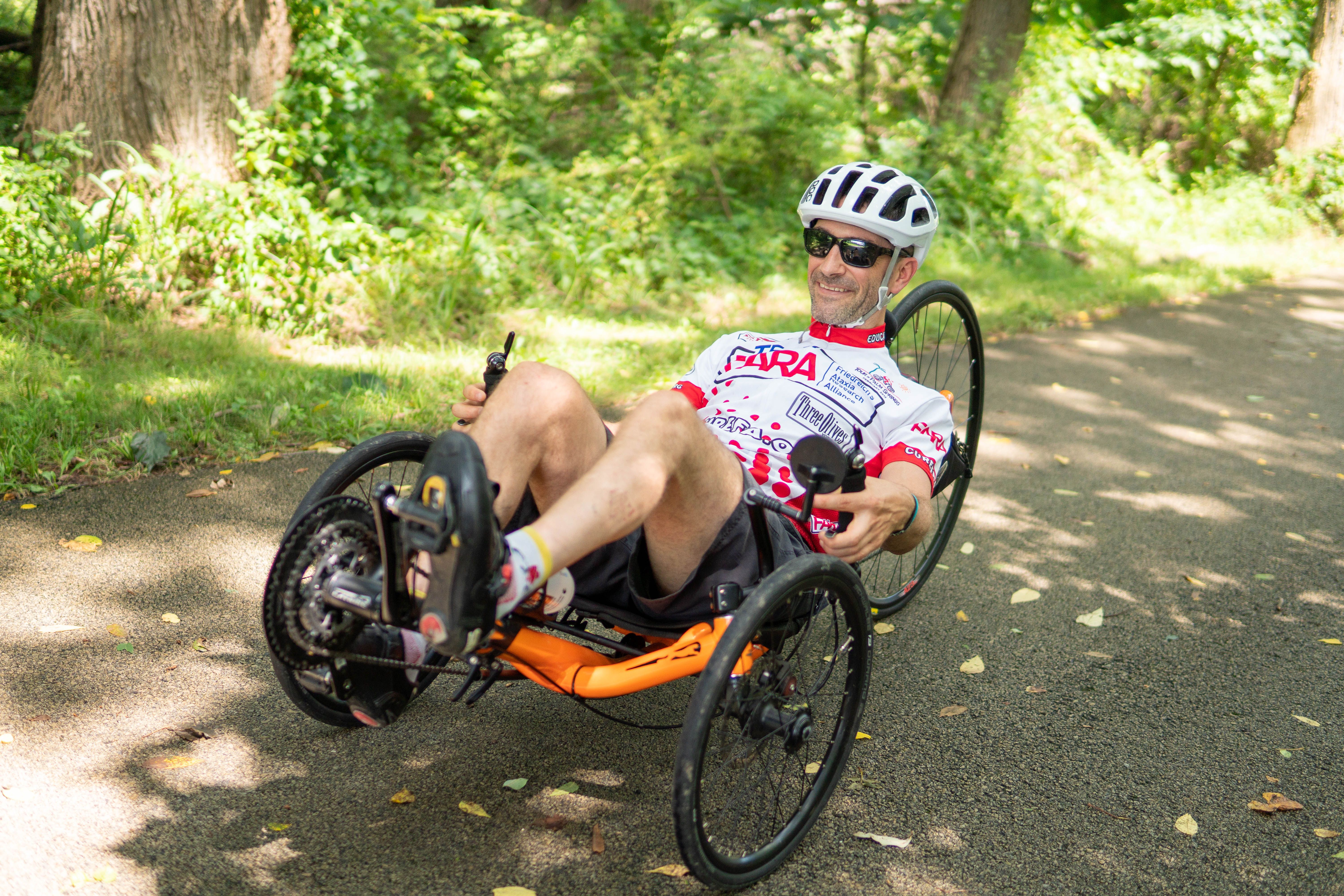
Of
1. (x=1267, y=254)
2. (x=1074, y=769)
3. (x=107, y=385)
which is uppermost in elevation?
(x=1267, y=254)

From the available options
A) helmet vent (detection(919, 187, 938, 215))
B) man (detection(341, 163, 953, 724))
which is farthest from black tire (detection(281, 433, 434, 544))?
helmet vent (detection(919, 187, 938, 215))

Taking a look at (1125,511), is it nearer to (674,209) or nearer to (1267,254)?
(674,209)

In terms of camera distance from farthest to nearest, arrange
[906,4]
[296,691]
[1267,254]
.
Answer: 1. [1267,254]
2. [906,4]
3. [296,691]

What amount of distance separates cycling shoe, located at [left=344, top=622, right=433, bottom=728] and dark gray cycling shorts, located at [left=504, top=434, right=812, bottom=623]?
1.22ft

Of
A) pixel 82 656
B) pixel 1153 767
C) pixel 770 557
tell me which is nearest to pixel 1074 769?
pixel 1153 767

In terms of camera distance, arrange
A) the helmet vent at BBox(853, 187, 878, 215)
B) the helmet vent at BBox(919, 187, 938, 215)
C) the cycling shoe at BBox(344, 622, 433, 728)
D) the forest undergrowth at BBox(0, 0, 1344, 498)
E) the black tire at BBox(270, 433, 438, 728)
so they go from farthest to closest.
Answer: the forest undergrowth at BBox(0, 0, 1344, 498), the helmet vent at BBox(919, 187, 938, 215), the helmet vent at BBox(853, 187, 878, 215), the black tire at BBox(270, 433, 438, 728), the cycling shoe at BBox(344, 622, 433, 728)

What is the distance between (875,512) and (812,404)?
444 mm

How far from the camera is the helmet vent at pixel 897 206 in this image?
9.59 feet

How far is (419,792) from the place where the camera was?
242 centimetres

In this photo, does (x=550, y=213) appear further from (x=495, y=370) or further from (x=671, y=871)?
(x=671, y=871)

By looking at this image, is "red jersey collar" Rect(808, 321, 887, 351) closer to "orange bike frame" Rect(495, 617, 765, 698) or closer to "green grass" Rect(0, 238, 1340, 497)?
"orange bike frame" Rect(495, 617, 765, 698)

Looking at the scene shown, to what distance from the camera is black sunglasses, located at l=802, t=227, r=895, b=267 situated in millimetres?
2916

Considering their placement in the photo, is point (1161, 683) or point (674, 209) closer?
point (1161, 683)

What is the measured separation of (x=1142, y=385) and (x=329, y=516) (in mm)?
5884
